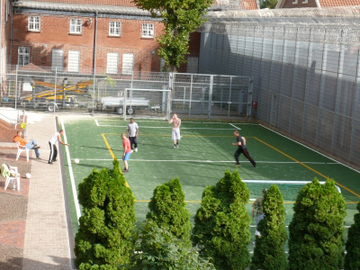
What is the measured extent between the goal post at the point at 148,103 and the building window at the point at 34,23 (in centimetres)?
1879

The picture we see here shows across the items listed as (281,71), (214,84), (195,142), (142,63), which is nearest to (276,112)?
(281,71)

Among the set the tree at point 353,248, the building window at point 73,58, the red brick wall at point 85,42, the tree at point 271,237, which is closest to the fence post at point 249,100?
the red brick wall at point 85,42

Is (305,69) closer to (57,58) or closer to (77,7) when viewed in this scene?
(77,7)

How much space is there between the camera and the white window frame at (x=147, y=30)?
5703cm

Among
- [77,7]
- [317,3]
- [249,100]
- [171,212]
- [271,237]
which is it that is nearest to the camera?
[171,212]

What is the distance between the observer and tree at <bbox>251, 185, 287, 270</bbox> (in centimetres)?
1237

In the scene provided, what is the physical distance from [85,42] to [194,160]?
31225 mm

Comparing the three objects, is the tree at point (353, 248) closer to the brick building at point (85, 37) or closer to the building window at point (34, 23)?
the brick building at point (85, 37)

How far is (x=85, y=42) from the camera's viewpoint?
55.5 metres

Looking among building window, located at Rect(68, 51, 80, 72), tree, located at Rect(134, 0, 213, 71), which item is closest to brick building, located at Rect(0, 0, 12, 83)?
building window, located at Rect(68, 51, 80, 72)

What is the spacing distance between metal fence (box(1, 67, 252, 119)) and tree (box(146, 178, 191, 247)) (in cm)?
2529

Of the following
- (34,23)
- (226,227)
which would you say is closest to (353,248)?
(226,227)

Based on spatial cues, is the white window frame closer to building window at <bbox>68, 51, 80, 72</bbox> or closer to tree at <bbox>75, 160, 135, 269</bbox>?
building window at <bbox>68, 51, 80, 72</bbox>

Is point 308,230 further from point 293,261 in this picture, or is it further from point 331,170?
point 331,170
